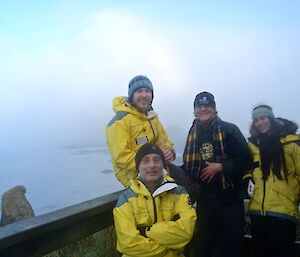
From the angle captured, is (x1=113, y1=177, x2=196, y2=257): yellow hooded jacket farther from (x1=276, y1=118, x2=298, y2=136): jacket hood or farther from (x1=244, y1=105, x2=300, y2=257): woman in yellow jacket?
(x1=276, y1=118, x2=298, y2=136): jacket hood

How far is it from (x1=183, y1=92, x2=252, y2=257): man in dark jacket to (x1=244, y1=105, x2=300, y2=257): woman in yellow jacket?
0.47 feet

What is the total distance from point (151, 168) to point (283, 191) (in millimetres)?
1291

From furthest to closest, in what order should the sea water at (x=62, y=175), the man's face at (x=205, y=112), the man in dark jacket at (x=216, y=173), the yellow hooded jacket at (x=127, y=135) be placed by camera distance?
the sea water at (x=62, y=175)
the man's face at (x=205, y=112)
the man in dark jacket at (x=216, y=173)
the yellow hooded jacket at (x=127, y=135)

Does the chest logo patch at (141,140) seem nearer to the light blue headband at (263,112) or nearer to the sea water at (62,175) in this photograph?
the light blue headband at (263,112)

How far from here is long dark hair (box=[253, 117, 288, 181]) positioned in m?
3.27

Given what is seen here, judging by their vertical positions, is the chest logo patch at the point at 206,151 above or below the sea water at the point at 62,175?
above

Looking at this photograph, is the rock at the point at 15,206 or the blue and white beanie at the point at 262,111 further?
the rock at the point at 15,206

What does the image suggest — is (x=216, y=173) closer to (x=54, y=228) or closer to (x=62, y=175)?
(x=54, y=228)

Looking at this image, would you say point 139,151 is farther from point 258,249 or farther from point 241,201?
point 258,249

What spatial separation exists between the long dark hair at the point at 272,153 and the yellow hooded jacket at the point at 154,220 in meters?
0.97

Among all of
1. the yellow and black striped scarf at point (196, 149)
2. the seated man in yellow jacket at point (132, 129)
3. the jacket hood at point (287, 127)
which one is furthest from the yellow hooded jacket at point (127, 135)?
the jacket hood at point (287, 127)

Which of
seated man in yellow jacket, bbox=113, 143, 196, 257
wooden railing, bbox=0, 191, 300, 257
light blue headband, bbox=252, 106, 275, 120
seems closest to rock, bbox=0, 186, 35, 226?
wooden railing, bbox=0, 191, 300, 257

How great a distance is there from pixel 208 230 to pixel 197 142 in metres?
0.91

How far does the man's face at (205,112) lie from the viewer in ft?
11.5
